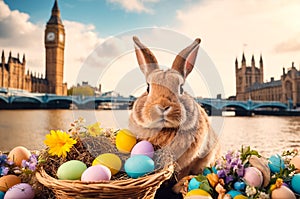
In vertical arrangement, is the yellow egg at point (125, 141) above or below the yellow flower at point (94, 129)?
below

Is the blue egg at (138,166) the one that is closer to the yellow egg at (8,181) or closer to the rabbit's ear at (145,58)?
the rabbit's ear at (145,58)

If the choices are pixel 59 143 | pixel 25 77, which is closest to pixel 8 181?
pixel 59 143

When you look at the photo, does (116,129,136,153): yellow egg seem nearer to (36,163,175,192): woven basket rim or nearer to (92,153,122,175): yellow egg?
(92,153,122,175): yellow egg

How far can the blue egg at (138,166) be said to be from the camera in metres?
1.18

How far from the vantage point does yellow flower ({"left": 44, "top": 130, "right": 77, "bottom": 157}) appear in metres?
1.28

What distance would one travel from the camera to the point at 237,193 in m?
1.15

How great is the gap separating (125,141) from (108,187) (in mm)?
341

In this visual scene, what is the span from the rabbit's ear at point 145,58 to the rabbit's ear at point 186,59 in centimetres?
9

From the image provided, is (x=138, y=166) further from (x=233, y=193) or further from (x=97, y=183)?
(x=233, y=193)

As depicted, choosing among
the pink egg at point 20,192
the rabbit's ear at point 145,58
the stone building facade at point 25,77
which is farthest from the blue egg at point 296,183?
the stone building facade at point 25,77

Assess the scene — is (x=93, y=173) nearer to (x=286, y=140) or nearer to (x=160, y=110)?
(x=160, y=110)

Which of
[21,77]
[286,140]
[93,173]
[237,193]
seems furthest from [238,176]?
[21,77]

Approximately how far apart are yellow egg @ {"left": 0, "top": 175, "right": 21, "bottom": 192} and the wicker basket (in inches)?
15.3

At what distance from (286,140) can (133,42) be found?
9.38 feet
